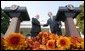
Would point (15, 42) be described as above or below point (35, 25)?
above

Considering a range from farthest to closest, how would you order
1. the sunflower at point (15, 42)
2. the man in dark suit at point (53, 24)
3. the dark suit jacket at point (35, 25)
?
1. the man in dark suit at point (53, 24)
2. the dark suit jacket at point (35, 25)
3. the sunflower at point (15, 42)

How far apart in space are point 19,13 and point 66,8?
6.70ft

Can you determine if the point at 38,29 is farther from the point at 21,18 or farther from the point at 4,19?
the point at 4,19

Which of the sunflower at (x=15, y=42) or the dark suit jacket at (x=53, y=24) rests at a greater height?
the sunflower at (x=15, y=42)

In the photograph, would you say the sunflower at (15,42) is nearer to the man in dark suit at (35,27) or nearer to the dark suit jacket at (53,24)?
the man in dark suit at (35,27)

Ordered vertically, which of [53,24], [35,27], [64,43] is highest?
[64,43]

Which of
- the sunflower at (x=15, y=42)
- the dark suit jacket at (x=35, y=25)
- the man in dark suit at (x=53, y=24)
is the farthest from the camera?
the man in dark suit at (x=53, y=24)

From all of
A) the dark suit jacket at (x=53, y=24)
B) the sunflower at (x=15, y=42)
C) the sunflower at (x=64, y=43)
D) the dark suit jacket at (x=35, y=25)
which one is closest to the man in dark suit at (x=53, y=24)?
→ the dark suit jacket at (x=53, y=24)

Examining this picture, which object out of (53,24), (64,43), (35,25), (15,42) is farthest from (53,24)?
(15,42)

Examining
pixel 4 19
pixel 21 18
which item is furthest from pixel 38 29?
pixel 4 19

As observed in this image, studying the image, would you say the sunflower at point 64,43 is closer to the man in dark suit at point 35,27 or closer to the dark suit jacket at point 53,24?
the man in dark suit at point 35,27

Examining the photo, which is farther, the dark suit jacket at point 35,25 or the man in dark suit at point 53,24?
the man in dark suit at point 53,24

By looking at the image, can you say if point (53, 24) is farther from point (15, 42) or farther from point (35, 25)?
point (15, 42)

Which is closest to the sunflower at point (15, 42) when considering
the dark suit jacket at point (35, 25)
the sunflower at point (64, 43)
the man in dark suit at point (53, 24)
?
the sunflower at point (64, 43)
